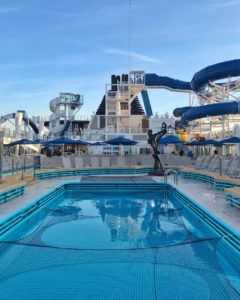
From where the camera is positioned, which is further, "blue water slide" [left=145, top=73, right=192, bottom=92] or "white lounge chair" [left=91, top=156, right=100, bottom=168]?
"blue water slide" [left=145, top=73, right=192, bottom=92]

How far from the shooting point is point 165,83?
33.3 meters

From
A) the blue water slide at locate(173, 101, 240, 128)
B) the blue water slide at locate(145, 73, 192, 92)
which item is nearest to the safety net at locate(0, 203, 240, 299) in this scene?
the blue water slide at locate(173, 101, 240, 128)

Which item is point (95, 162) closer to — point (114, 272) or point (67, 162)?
point (67, 162)

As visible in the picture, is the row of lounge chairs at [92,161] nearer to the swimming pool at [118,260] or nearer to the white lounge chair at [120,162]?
the white lounge chair at [120,162]

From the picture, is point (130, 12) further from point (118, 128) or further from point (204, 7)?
point (204, 7)

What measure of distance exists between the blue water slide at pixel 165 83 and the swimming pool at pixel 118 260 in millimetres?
27691

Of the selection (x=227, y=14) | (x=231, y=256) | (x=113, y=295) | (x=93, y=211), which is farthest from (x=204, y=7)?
(x=113, y=295)

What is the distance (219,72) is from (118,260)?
57.1ft

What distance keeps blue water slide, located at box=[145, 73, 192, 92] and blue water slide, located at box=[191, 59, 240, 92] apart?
38.5 ft

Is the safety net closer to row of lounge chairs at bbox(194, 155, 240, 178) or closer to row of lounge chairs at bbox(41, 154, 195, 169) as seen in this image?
row of lounge chairs at bbox(194, 155, 240, 178)

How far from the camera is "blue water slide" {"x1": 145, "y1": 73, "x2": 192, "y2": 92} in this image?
32812mm

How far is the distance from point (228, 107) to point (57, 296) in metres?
16.5

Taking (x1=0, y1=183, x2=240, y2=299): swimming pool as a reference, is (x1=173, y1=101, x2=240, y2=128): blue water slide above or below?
above

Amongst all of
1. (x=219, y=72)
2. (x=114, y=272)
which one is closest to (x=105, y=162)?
(x=219, y=72)
